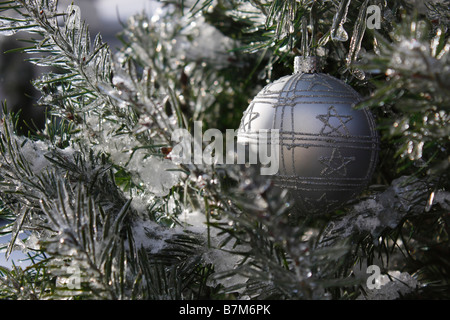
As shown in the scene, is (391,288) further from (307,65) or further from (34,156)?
(34,156)

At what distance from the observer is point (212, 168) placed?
1.26 ft

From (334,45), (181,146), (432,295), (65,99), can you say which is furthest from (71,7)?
(432,295)

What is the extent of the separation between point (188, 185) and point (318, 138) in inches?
6.1

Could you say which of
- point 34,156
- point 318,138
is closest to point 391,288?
point 318,138

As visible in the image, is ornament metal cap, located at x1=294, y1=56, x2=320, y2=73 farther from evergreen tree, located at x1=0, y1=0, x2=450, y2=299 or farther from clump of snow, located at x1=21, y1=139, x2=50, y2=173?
clump of snow, located at x1=21, y1=139, x2=50, y2=173

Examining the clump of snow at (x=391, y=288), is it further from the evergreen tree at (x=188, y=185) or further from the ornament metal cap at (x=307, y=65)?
the ornament metal cap at (x=307, y=65)

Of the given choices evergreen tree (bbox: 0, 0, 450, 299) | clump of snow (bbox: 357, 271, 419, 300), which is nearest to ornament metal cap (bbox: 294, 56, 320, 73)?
evergreen tree (bbox: 0, 0, 450, 299)

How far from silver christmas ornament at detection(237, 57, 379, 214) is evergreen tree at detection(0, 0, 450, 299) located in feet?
0.09

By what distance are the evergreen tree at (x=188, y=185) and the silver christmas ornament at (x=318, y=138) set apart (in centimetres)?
3

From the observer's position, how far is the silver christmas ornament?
0.48 meters

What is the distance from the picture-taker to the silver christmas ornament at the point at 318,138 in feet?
1.56

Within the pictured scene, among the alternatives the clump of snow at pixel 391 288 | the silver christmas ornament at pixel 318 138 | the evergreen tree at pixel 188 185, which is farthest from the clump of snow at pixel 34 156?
the clump of snow at pixel 391 288
